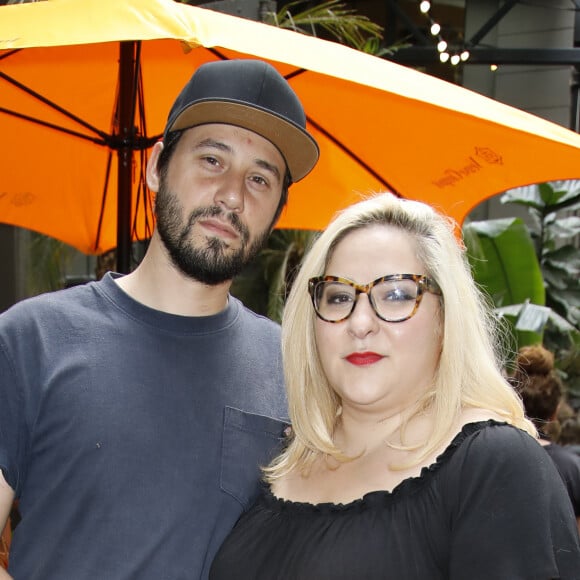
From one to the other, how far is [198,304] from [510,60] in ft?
30.8

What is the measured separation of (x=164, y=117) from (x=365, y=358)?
105 inches

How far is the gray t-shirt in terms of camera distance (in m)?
2.26

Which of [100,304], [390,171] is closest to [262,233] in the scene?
[100,304]

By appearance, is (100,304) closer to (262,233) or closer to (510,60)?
(262,233)

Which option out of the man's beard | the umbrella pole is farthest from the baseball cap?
the umbrella pole

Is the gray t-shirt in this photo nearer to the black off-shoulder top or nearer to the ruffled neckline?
the black off-shoulder top

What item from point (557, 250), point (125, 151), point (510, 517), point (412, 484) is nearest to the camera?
point (510, 517)

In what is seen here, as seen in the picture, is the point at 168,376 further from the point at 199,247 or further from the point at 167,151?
the point at 167,151

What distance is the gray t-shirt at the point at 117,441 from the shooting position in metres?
2.26

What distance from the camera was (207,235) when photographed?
2.65 meters

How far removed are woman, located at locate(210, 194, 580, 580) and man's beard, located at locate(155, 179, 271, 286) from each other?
0.74 feet

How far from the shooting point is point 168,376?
2.47 metres

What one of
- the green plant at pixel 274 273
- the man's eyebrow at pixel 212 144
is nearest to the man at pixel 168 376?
the man's eyebrow at pixel 212 144

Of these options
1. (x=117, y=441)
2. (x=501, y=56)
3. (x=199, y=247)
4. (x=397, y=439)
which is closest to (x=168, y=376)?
(x=117, y=441)
